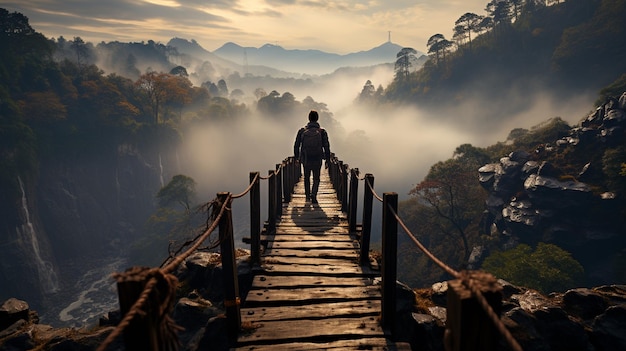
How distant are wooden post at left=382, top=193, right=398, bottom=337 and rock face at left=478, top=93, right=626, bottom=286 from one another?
3312 centimetres

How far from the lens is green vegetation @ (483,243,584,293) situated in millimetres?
22969

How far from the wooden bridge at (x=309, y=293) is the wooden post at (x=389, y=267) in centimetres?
1

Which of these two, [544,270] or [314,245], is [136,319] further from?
[544,270]

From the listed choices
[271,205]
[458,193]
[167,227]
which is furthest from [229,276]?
[167,227]

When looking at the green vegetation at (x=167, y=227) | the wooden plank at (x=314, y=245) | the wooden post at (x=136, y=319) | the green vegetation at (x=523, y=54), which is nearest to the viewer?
the wooden post at (x=136, y=319)

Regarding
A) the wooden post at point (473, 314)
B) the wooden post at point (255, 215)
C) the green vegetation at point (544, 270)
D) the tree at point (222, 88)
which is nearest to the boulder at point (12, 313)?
the wooden post at point (255, 215)

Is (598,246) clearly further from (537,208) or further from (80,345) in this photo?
(80,345)

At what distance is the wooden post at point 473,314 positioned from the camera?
1.58 meters

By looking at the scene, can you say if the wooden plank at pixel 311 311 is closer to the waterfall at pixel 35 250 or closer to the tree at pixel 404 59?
the waterfall at pixel 35 250

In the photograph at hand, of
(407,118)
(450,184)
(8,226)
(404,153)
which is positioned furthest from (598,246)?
(407,118)

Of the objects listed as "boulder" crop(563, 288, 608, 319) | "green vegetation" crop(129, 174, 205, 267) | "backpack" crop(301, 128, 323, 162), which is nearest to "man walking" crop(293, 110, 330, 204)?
"backpack" crop(301, 128, 323, 162)

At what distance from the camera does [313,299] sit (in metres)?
4.50

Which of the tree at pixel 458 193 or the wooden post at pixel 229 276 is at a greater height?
the wooden post at pixel 229 276

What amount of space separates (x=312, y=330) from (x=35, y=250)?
50.8 m
